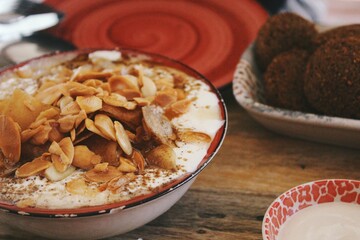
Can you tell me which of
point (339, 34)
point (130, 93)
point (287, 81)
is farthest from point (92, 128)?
point (339, 34)

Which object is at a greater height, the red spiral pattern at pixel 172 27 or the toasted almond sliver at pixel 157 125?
the toasted almond sliver at pixel 157 125

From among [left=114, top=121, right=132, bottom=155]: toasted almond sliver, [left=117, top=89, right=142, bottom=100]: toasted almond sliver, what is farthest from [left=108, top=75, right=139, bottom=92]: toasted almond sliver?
[left=114, top=121, right=132, bottom=155]: toasted almond sliver

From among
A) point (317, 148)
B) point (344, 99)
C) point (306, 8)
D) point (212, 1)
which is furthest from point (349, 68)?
point (306, 8)

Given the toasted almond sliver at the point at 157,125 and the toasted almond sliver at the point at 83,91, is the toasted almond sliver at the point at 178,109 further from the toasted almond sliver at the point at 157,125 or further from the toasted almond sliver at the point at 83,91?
the toasted almond sliver at the point at 83,91

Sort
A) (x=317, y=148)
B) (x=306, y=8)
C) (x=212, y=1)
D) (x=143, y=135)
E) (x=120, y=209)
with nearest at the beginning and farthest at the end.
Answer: (x=120, y=209) < (x=143, y=135) < (x=317, y=148) < (x=212, y=1) < (x=306, y=8)

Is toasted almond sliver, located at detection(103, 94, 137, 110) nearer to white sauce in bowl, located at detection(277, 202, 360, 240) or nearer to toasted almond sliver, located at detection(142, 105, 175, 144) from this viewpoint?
toasted almond sliver, located at detection(142, 105, 175, 144)

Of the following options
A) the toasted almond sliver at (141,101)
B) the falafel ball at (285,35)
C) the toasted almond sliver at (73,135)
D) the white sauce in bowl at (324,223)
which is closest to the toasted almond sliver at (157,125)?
the toasted almond sliver at (141,101)

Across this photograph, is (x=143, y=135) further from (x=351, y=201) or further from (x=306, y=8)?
(x=306, y=8)
